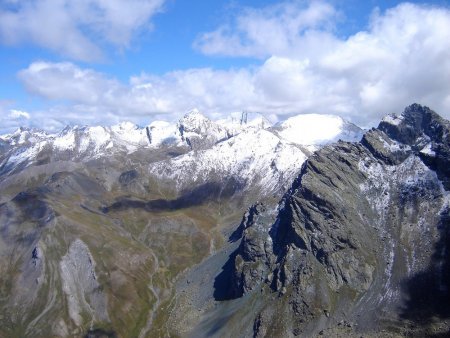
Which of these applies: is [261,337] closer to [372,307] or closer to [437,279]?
[372,307]

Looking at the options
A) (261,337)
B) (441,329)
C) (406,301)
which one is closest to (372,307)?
(406,301)

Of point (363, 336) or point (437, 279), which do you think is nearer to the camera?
point (363, 336)

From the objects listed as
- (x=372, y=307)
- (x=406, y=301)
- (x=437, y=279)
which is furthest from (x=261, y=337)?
(x=437, y=279)

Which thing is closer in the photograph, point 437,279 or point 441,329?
point 441,329

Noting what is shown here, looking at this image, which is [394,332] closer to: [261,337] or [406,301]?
[406,301]

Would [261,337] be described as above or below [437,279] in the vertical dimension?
below

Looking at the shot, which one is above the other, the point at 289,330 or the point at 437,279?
the point at 437,279

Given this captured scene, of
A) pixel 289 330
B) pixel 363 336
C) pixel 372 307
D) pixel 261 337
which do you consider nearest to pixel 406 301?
pixel 372 307

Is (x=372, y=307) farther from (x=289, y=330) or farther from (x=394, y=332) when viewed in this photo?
(x=289, y=330)
